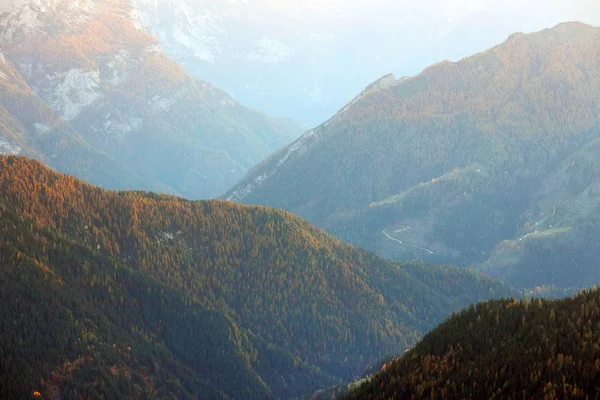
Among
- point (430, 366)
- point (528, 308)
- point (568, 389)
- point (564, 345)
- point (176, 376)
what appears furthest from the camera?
point (176, 376)

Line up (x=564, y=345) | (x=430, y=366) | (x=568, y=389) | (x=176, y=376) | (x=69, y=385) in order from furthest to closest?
(x=176, y=376) → (x=69, y=385) → (x=430, y=366) → (x=564, y=345) → (x=568, y=389)

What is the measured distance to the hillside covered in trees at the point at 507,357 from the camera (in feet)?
248

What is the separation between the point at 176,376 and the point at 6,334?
46.3 meters

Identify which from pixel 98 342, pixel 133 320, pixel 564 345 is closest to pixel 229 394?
pixel 133 320

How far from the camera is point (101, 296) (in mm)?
191250

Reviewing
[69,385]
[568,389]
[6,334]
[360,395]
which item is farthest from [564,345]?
[6,334]

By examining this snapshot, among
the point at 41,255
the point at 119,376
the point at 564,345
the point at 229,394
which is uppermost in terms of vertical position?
the point at 41,255

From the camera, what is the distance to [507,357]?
3393 inches

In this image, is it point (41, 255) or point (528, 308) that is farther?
point (41, 255)

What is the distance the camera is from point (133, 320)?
194 m

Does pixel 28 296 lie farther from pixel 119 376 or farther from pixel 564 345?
pixel 564 345

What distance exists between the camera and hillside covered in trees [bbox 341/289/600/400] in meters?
75.5

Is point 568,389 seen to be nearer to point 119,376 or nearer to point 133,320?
point 119,376

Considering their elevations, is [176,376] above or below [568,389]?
below
